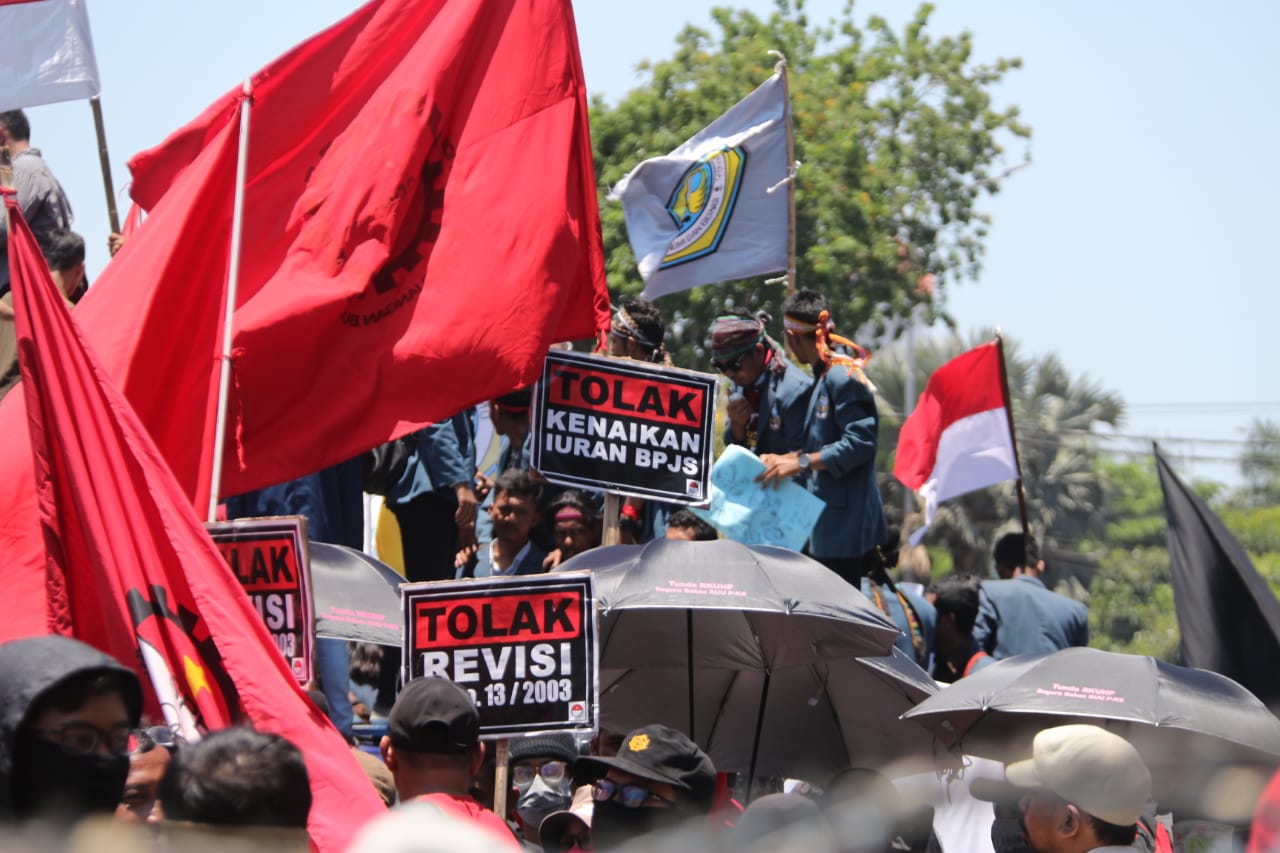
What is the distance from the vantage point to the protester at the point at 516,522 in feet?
28.9

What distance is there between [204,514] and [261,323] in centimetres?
69

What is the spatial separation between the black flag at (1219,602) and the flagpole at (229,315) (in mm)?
3083

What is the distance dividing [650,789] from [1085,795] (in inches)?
42.9

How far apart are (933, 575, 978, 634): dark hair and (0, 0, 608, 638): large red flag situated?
260 centimetres

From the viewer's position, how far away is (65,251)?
798cm

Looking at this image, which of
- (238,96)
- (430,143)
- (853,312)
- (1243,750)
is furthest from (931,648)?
(853,312)

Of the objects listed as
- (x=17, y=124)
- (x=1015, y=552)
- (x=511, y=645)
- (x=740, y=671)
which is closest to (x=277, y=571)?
(x=511, y=645)

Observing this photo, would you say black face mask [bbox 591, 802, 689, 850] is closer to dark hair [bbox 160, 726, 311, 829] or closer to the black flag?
dark hair [bbox 160, 726, 311, 829]

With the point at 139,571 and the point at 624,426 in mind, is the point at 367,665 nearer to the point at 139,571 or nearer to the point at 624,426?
the point at 624,426

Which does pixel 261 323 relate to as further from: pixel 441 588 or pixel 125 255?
pixel 441 588

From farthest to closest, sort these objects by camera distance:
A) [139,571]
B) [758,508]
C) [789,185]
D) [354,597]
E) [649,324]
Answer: [789,185] < [649,324] < [758,508] < [354,597] < [139,571]

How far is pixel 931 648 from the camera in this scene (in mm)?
9320

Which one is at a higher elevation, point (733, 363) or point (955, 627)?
point (733, 363)

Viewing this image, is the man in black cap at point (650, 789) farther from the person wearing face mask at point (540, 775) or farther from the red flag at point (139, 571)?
the person wearing face mask at point (540, 775)
